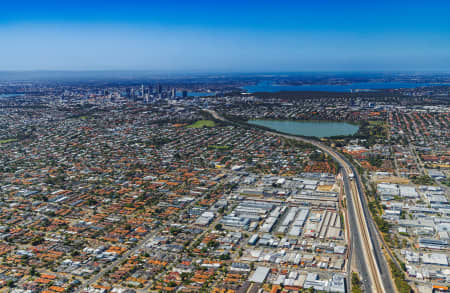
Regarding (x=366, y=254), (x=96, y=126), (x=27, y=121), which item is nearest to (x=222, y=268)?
(x=366, y=254)

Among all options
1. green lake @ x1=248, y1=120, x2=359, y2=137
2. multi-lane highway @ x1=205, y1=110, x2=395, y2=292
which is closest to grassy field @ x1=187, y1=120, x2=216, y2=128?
green lake @ x1=248, y1=120, x2=359, y2=137

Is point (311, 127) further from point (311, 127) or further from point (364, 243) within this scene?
point (364, 243)

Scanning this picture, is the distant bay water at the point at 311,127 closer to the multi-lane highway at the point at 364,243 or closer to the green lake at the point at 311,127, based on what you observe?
the green lake at the point at 311,127

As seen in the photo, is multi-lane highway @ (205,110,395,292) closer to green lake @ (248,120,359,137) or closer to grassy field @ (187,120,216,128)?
green lake @ (248,120,359,137)

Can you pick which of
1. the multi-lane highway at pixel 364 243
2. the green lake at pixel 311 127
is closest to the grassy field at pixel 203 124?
the green lake at pixel 311 127

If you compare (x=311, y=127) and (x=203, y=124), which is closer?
(x=311, y=127)

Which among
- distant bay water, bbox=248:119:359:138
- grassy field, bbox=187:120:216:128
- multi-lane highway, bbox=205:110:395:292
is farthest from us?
grassy field, bbox=187:120:216:128

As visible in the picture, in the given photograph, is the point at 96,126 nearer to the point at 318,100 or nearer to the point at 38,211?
the point at 38,211

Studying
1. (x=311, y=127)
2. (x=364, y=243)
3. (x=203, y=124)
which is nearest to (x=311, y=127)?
(x=311, y=127)
